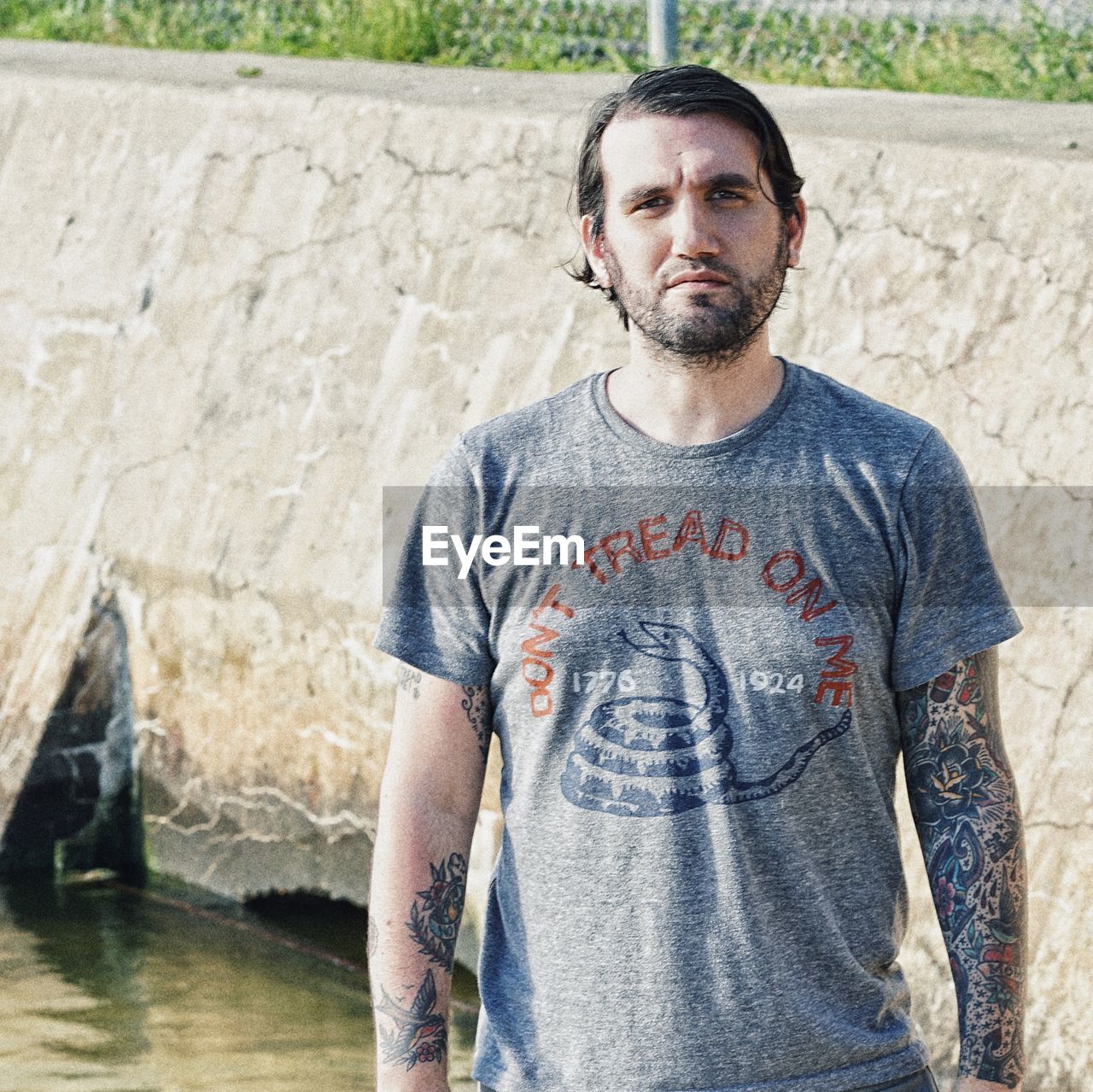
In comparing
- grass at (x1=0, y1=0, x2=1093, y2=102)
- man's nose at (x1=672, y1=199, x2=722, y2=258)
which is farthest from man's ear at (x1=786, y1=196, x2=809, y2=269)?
grass at (x1=0, y1=0, x2=1093, y2=102)

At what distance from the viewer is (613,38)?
676 cm

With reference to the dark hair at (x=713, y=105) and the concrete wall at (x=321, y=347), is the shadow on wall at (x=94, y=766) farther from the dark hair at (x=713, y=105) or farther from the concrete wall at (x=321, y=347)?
the dark hair at (x=713, y=105)

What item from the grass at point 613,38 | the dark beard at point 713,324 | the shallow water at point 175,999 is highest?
the grass at point 613,38

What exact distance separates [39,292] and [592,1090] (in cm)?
407

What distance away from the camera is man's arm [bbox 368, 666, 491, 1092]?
2010mm

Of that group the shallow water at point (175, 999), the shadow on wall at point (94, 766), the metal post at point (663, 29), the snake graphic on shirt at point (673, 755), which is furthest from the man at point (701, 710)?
the metal post at point (663, 29)

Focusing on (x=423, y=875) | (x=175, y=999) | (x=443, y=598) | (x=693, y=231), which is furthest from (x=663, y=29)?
(x=423, y=875)

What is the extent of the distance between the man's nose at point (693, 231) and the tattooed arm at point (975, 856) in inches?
18.9

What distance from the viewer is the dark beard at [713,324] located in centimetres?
197

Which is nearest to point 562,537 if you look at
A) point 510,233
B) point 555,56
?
point 510,233

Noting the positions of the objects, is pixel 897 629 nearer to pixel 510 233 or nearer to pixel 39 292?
pixel 510 233

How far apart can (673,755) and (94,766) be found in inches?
137

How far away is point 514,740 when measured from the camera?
77.3 inches

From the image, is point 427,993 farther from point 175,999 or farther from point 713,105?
point 175,999
